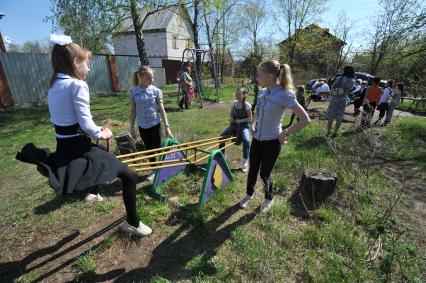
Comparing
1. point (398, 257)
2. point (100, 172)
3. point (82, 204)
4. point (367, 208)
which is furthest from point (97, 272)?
point (367, 208)

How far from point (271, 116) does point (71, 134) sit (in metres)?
1.97

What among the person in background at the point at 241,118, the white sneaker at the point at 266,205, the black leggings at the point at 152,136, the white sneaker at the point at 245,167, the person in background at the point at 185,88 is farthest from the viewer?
the person in background at the point at 185,88

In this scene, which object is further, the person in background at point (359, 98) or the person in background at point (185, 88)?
the person in background at point (185, 88)

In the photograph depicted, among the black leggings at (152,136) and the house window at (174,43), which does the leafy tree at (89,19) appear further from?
the house window at (174,43)

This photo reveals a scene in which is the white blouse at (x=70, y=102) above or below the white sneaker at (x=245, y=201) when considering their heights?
above

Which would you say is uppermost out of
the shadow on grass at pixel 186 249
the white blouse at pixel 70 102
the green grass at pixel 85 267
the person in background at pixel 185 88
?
the white blouse at pixel 70 102

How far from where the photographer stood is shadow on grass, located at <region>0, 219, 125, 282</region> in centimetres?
247

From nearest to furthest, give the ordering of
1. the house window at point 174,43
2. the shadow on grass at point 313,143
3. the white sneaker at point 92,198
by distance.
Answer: the white sneaker at point 92,198
the shadow on grass at point 313,143
the house window at point 174,43

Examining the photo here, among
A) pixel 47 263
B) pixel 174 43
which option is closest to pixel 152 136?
pixel 47 263

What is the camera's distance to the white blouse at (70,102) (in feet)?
6.48

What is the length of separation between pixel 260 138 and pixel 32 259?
2.68 metres

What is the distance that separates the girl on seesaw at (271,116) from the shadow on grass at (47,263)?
1.87m

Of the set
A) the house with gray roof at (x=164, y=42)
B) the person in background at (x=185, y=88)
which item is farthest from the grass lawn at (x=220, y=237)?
the house with gray roof at (x=164, y=42)

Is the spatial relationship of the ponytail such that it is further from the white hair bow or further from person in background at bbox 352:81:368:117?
person in background at bbox 352:81:368:117
